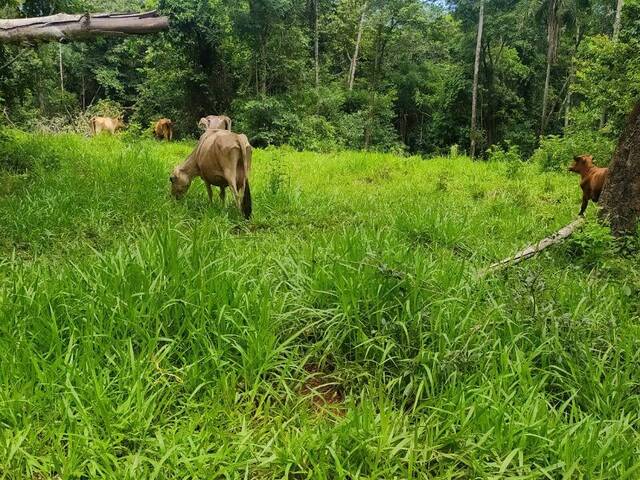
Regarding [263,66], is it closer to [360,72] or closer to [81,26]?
[360,72]

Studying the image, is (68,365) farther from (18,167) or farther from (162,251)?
(18,167)

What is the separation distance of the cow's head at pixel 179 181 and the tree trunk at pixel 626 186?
456 cm

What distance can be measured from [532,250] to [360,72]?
A: 94.7 ft

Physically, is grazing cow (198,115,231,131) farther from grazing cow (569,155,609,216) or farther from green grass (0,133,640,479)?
grazing cow (569,155,609,216)

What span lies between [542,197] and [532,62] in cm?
2431

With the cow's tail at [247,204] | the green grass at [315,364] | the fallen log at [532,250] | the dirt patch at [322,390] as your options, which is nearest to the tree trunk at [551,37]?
the fallen log at [532,250]

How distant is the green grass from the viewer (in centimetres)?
195

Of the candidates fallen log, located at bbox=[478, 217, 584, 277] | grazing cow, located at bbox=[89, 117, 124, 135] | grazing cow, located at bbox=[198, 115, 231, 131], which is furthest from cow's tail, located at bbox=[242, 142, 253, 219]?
grazing cow, located at bbox=[89, 117, 124, 135]

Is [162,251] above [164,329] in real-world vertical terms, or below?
above

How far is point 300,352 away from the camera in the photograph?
8.95 feet

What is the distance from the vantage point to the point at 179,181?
6.18 meters

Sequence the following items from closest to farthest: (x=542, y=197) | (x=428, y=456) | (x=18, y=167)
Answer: (x=428, y=456)
(x=18, y=167)
(x=542, y=197)

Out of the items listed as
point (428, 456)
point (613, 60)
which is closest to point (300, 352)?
point (428, 456)

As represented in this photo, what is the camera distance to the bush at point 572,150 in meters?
12.0
